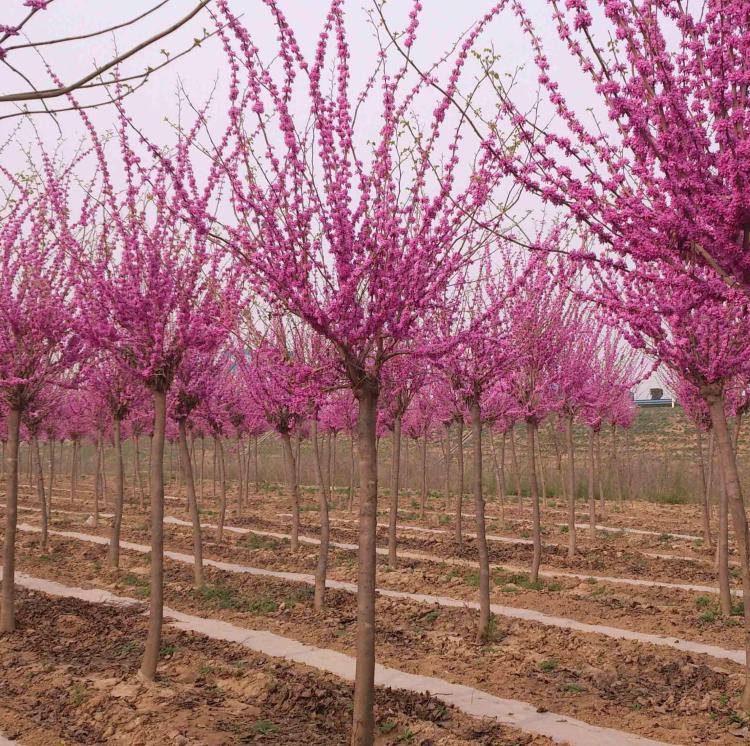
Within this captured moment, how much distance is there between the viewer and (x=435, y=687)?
7191 millimetres

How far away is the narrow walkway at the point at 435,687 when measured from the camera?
5965 mm

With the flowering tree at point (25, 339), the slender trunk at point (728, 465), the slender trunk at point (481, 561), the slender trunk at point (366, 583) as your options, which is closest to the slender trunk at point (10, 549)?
the flowering tree at point (25, 339)

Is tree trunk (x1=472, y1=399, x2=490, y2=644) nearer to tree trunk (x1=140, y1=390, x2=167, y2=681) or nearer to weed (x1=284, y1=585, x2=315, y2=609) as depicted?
weed (x1=284, y1=585, x2=315, y2=609)

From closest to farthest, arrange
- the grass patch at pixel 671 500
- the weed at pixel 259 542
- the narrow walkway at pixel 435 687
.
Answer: the narrow walkway at pixel 435 687 → the weed at pixel 259 542 → the grass patch at pixel 671 500

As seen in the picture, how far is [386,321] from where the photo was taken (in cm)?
521

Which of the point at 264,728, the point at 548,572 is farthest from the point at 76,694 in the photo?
the point at 548,572

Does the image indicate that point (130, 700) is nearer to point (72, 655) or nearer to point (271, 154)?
point (72, 655)

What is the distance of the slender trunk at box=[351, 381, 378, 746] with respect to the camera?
5023 mm

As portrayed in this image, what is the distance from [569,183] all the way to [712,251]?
2.71ft

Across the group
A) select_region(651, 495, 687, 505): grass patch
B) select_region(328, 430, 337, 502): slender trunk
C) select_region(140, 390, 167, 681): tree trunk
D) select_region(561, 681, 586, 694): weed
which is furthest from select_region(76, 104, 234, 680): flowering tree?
select_region(651, 495, 687, 505): grass patch

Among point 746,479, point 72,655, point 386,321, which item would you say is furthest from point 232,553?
point 746,479

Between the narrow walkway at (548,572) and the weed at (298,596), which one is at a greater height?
the weed at (298,596)

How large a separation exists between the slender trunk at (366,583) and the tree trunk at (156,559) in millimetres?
2537

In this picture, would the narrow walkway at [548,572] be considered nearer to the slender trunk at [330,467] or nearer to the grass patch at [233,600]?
the grass patch at [233,600]
